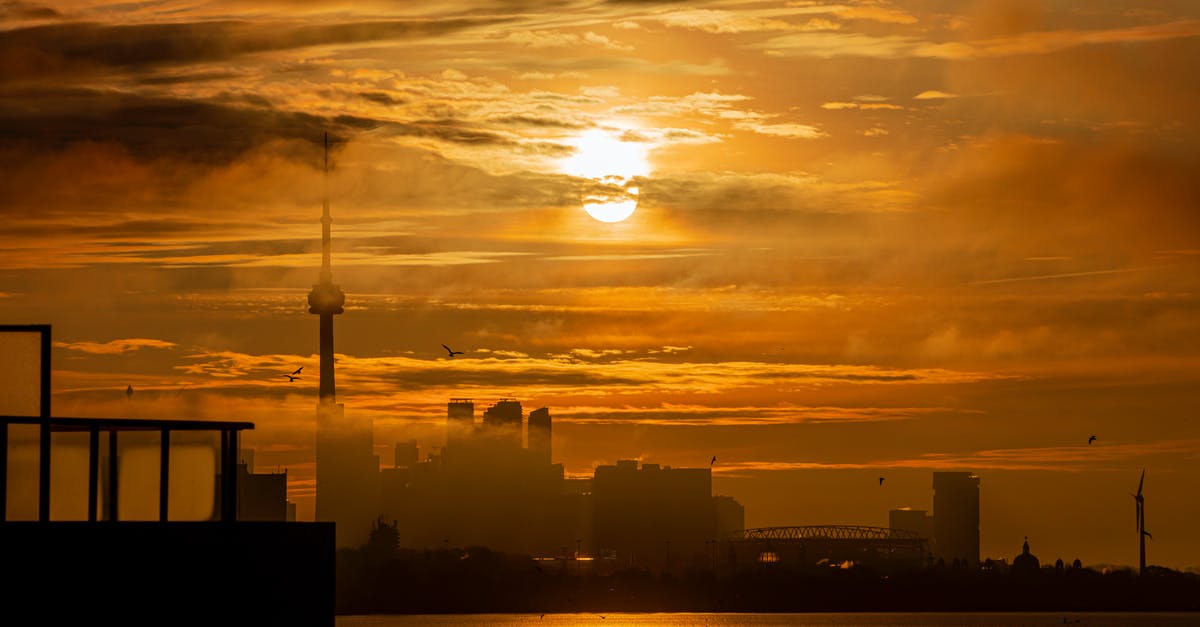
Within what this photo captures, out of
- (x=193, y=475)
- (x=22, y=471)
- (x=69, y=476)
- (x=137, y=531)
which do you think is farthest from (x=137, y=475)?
(x=137, y=531)

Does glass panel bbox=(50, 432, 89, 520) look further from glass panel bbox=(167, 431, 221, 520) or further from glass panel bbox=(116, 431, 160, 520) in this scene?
glass panel bbox=(167, 431, 221, 520)

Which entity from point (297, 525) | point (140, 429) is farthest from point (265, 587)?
point (140, 429)

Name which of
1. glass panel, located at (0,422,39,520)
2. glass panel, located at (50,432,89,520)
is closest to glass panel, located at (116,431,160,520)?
glass panel, located at (50,432,89,520)

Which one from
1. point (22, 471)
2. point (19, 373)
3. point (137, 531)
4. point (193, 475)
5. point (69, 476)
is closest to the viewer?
point (137, 531)

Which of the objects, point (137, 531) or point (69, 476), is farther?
point (69, 476)

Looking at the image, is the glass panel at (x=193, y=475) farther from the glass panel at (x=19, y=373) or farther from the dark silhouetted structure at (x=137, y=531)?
the glass panel at (x=19, y=373)

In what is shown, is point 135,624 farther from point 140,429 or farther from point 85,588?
point 140,429

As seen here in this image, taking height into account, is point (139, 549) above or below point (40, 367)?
below

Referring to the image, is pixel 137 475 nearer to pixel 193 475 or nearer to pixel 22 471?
pixel 193 475
